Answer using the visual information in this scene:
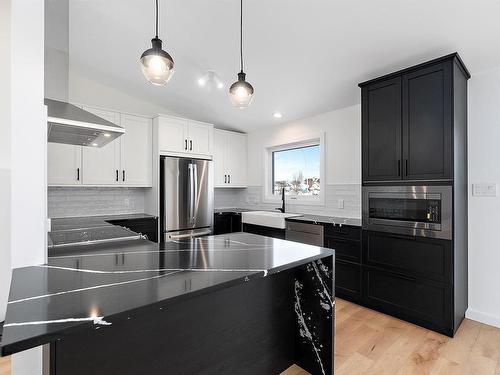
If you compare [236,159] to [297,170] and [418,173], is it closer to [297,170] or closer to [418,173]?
[297,170]

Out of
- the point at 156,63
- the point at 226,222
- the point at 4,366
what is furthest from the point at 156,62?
the point at 226,222

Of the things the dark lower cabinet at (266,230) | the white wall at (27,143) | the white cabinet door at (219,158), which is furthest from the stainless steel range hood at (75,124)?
the white cabinet door at (219,158)

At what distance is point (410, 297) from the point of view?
243 cm

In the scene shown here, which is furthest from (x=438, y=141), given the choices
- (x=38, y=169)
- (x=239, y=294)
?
(x=38, y=169)

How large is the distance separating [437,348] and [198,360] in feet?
6.28

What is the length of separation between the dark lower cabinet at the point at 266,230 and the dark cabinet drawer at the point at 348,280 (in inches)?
34.8

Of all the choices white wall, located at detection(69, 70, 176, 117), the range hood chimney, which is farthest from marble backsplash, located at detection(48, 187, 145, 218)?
the range hood chimney

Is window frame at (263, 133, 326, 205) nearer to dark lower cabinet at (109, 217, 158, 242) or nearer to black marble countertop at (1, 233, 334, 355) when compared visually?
dark lower cabinet at (109, 217, 158, 242)

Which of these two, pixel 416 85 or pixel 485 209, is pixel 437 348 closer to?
pixel 485 209

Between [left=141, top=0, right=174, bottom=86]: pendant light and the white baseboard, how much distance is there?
3.34 m

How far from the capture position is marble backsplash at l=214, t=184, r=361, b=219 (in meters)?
3.45

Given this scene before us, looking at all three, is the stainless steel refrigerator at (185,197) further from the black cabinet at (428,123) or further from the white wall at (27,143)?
the black cabinet at (428,123)

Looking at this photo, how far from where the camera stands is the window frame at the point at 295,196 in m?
3.81

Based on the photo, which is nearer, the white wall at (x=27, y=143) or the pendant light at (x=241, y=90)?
the white wall at (x=27, y=143)
